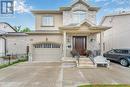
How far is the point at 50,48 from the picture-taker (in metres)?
25.2

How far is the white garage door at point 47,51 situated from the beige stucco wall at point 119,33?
26.2ft

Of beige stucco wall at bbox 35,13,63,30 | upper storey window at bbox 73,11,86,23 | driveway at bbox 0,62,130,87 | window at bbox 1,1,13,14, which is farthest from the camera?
beige stucco wall at bbox 35,13,63,30

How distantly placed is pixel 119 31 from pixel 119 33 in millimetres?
267

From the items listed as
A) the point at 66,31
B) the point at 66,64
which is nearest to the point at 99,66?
the point at 66,64

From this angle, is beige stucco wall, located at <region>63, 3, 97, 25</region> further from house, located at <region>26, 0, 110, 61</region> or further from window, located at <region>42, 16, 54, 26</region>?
window, located at <region>42, 16, 54, 26</region>

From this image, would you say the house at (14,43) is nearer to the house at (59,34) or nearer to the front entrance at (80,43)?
the house at (59,34)

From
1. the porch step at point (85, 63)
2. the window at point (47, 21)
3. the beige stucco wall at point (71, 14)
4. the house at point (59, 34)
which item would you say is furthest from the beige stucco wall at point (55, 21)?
the porch step at point (85, 63)

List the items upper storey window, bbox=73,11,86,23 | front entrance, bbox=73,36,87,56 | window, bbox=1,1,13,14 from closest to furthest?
front entrance, bbox=73,36,87,56 → upper storey window, bbox=73,11,86,23 → window, bbox=1,1,13,14

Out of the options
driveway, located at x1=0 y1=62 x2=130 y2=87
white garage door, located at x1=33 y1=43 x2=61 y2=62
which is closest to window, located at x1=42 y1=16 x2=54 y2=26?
white garage door, located at x1=33 y1=43 x2=61 y2=62

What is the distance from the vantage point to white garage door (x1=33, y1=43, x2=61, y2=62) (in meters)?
25.2

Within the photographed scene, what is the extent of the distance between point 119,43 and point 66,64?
381 inches

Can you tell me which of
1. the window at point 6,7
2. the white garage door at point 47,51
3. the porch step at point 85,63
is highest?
the window at point 6,7

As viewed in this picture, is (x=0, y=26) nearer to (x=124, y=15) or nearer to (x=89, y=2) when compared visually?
(x=89, y=2)

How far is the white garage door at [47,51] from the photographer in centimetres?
2517
